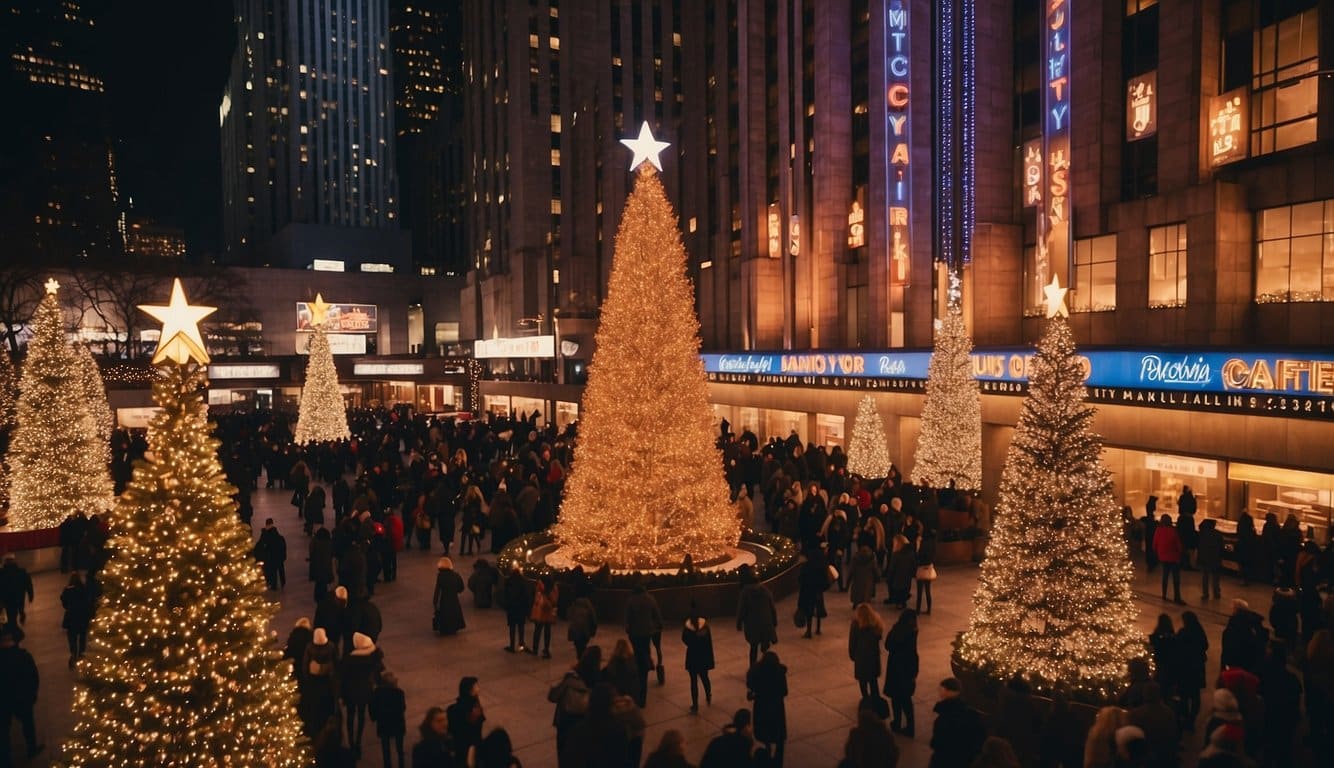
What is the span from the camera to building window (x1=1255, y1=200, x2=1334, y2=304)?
16875 millimetres

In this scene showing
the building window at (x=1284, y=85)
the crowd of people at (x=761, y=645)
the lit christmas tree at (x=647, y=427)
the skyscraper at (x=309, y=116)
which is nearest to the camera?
the crowd of people at (x=761, y=645)

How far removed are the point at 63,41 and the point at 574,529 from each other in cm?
16534

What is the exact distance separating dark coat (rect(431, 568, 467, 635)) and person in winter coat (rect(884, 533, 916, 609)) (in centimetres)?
729

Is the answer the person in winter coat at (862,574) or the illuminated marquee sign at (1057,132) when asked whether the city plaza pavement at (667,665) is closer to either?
the person in winter coat at (862,574)

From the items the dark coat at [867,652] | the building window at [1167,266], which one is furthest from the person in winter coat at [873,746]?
the building window at [1167,266]

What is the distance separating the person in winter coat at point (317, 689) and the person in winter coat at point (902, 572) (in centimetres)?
886

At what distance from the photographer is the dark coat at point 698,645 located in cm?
965

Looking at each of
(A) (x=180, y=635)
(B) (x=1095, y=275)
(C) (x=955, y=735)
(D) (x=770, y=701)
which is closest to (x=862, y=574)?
(D) (x=770, y=701)

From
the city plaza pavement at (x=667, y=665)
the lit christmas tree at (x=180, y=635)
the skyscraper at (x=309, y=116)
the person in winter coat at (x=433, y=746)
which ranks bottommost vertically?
the city plaza pavement at (x=667, y=665)

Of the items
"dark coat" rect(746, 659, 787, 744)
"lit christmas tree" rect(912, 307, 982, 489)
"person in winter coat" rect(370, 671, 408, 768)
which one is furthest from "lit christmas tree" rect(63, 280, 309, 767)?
"lit christmas tree" rect(912, 307, 982, 489)

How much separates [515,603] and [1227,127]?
64.4 ft

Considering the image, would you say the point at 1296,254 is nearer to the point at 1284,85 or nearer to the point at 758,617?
the point at 1284,85

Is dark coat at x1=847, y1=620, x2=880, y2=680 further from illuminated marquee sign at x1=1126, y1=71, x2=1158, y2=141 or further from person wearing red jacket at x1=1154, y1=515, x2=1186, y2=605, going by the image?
illuminated marquee sign at x1=1126, y1=71, x2=1158, y2=141

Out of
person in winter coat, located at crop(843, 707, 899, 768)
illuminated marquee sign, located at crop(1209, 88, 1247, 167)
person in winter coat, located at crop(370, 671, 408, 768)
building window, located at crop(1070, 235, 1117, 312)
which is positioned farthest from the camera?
building window, located at crop(1070, 235, 1117, 312)
